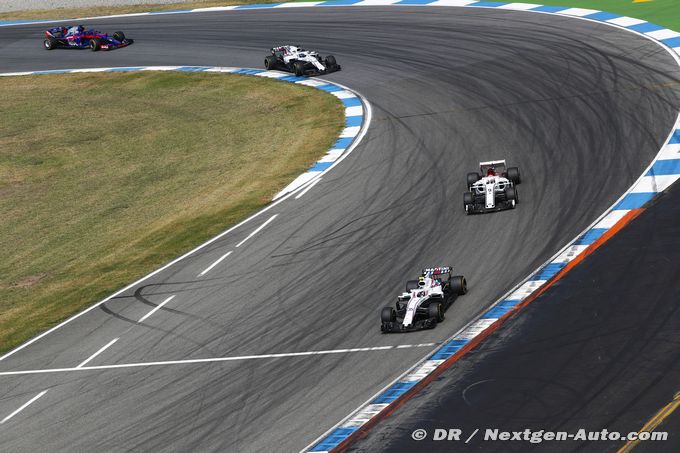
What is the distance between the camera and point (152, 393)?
1500 cm

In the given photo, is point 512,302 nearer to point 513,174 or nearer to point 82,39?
point 513,174

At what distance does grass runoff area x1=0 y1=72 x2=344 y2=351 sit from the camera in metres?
20.8

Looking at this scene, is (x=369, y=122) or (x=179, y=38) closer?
(x=369, y=122)

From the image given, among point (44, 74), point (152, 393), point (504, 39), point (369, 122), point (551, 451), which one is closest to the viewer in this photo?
point (551, 451)

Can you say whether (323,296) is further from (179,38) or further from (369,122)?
(179,38)

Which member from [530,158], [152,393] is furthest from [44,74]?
[152,393]

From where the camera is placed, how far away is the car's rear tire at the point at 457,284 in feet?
52.2

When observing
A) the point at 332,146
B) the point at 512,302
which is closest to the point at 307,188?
the point at 332,146

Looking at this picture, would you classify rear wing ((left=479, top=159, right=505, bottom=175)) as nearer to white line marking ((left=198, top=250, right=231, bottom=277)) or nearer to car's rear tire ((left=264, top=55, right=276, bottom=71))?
white line marking ((left=198, top=250, right=231, bottom=277))

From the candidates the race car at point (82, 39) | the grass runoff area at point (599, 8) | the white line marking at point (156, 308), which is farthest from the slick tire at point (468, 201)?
the race car at point (82, 39)

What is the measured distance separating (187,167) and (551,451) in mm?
16387

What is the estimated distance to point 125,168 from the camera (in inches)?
1056

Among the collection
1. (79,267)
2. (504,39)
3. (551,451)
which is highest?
(504,39)

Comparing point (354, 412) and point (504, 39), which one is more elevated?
point (504, 39)
